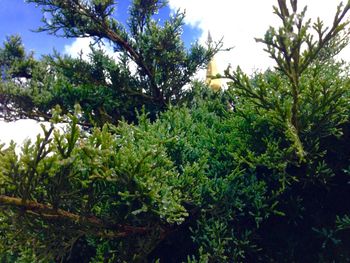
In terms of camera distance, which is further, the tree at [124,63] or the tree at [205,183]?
the tree at [124,63]

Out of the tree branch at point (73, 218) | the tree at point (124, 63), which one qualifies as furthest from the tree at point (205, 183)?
the tree at point (124, 63)

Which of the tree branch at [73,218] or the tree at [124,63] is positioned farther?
the tree at [124,63]

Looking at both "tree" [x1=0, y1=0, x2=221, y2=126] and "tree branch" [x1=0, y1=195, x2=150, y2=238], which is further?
"tree" [x1=0, y1=0, x2=221, y2=126]

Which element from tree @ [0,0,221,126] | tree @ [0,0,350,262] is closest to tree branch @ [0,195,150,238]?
tree @ [0,0,350,262]

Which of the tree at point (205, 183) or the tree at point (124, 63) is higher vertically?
the tree at point (124, 63)

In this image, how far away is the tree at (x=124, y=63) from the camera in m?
8.74

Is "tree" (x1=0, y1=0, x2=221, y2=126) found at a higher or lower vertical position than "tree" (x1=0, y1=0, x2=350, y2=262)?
higher

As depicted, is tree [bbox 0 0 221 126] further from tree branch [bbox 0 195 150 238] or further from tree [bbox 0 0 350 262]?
tree branch [bbox 0 195 150 238]

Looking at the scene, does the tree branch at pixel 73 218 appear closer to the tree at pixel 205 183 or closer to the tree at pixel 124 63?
the tree at pixel 205 183

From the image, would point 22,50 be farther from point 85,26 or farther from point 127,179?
point 127,179

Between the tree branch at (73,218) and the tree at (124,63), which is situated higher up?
the tree at (124,63)

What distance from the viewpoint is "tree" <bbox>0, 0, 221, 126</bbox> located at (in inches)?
344

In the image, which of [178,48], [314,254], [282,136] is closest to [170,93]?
[178,48]

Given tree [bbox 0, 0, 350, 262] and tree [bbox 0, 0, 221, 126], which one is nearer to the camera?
tree [bbox 0, 0, 350, 262]
